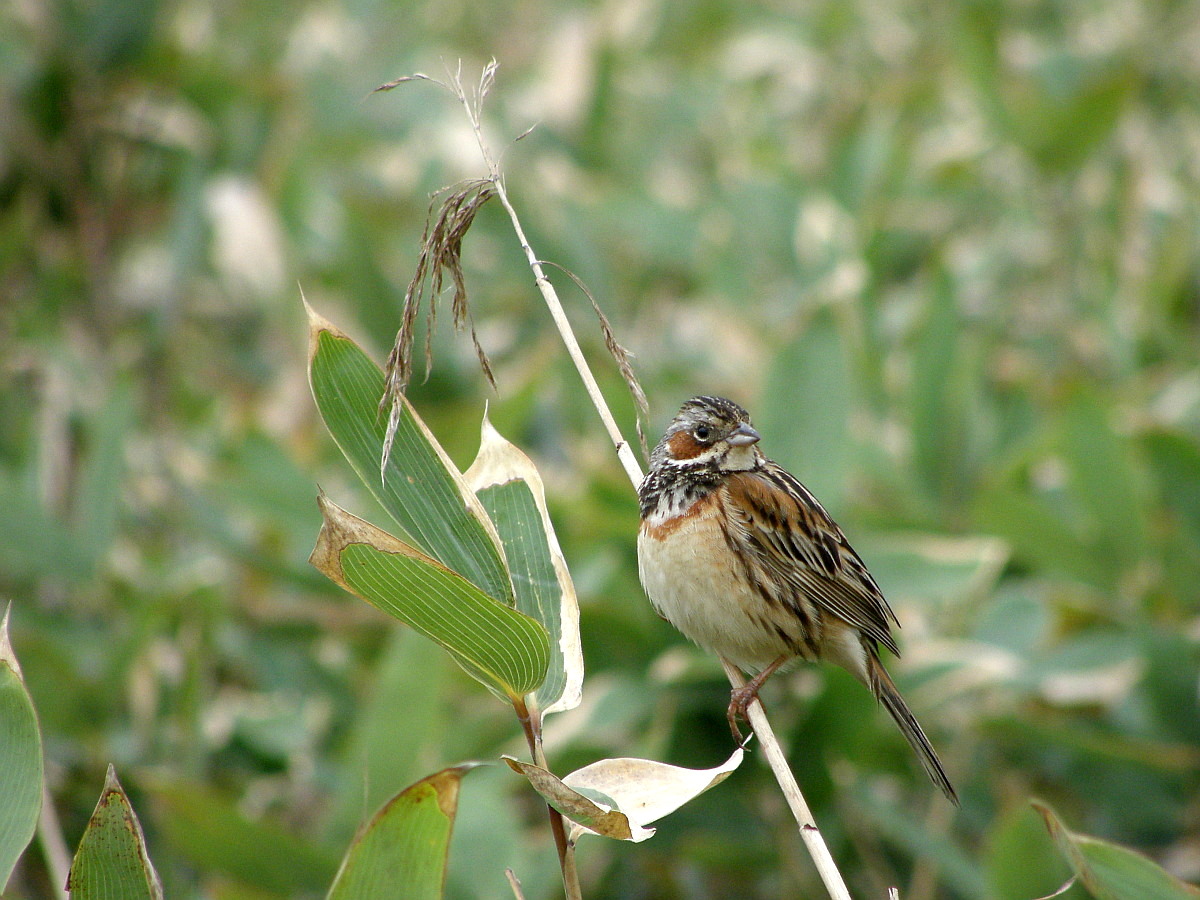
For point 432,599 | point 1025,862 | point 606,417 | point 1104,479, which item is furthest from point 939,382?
point 432,599

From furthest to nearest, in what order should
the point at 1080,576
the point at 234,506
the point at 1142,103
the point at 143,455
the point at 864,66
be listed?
the point at 864,66 < the point at 1142,103 < the point at 143,455 < the point at 234,506 < the point at 1080,576

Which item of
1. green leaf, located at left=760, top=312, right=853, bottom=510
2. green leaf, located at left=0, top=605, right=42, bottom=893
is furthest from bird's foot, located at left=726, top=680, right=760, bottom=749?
green leaf, located at left=0, top=605, right=42, bottom=893

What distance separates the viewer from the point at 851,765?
10.1 feet

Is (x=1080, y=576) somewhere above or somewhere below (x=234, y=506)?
below

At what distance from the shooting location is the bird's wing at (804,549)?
2.67 m

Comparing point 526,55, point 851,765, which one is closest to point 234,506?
point 851,765

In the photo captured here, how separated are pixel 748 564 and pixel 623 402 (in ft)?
2.20

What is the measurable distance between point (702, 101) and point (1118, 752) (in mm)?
3419

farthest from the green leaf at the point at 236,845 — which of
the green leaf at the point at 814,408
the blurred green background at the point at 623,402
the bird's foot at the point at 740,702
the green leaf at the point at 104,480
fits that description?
the green leaf at the point at 814,408

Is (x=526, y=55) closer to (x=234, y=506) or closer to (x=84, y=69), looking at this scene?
(x=84, y=69)

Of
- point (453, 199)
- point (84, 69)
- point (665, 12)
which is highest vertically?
point (665, 12)

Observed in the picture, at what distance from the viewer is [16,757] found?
52.6 inches

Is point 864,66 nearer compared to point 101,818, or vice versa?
point 101,818

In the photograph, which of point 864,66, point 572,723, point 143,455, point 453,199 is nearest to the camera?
point 453,199
